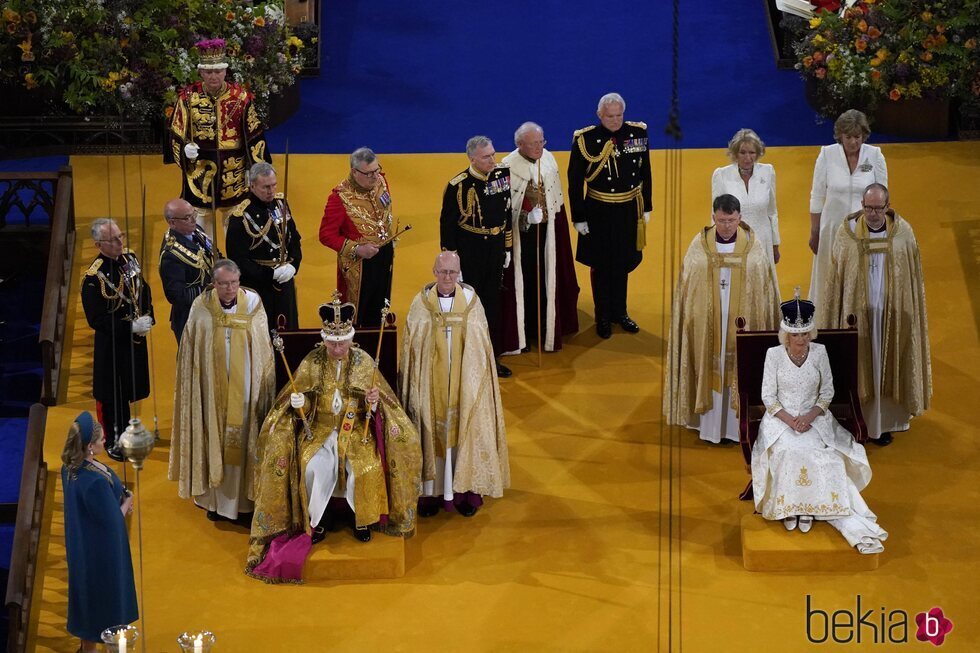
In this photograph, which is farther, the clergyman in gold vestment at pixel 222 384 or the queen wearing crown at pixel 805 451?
the clergyman in gold vestment at pixel 222 384

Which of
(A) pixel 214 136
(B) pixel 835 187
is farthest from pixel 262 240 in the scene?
(B) pixel 835 187

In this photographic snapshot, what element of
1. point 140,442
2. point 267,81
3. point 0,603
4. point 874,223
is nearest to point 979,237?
point 874,223

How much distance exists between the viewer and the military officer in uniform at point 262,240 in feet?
36.8

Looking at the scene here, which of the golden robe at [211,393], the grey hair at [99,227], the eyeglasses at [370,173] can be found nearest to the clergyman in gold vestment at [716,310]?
the eyeglasses at [370,173]

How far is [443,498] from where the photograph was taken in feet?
35.5

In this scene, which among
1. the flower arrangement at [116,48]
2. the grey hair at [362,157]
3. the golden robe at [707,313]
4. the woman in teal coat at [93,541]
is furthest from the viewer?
the flower arrangement at [116,48]

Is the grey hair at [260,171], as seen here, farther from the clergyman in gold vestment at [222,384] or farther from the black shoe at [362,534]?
the black shoe at [362,534]

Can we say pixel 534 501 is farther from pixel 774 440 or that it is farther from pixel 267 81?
pixel 267 81

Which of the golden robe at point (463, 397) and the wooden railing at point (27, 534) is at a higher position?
the golden robe at point (463, 397)

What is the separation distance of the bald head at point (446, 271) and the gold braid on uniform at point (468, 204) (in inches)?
55.4

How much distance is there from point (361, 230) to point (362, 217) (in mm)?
84

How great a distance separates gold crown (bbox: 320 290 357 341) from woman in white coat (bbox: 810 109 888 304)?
3290 millimetres

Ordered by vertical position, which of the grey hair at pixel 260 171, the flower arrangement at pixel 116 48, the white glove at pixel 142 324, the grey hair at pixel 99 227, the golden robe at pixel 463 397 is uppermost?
the flower arrangement at pixel 116 48

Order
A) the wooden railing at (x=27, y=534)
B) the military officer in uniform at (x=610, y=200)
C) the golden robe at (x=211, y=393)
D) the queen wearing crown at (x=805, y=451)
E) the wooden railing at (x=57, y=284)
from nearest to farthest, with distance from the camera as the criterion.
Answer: the wooden railing at (x=27, y=534)
the queen wearing crown at (x=805, y=451)
the golden robe at (x=211, y=393)
the wooden railing at (x=57, y=284)
the military officer in uniform at (x=610, y=200)
